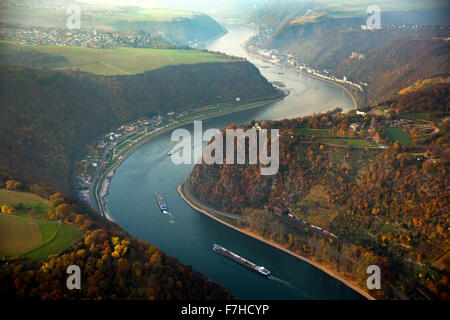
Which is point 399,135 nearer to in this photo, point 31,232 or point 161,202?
point 161,202

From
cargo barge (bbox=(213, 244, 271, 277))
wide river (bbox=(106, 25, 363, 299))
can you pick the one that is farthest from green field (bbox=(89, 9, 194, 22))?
cargo barge (bbox=(213, 244, 271, 277))

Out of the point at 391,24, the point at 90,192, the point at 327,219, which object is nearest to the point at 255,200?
the point at 327,219

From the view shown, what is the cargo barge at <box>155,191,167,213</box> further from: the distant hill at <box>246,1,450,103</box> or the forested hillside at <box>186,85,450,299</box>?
the distant hill at <box>246,1,450,103</box>

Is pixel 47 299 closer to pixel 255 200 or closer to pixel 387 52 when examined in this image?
pixel 255 200

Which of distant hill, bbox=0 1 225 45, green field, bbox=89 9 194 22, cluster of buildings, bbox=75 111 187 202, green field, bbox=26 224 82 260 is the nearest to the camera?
green field, bbox=26 224 82 260

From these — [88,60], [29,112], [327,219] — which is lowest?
[327,219]

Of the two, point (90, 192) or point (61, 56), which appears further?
point (61, 56)

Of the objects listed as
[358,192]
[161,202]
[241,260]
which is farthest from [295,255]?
[161,202]
